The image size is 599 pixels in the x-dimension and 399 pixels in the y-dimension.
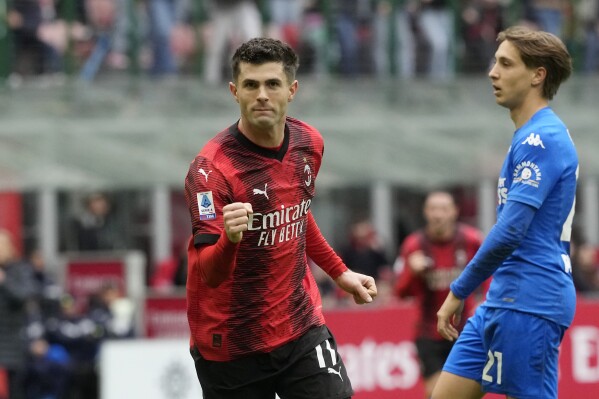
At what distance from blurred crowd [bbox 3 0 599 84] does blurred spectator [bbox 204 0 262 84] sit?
0.01 m

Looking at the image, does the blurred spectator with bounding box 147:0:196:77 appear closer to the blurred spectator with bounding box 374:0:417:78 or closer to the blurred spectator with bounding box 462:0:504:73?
the blurred spectator with bounding box 374:0:417:78

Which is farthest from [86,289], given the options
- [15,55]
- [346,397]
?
[346,397]

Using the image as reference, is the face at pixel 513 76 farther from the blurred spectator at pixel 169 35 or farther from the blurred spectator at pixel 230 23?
the blurred spectator at pixel 169 35

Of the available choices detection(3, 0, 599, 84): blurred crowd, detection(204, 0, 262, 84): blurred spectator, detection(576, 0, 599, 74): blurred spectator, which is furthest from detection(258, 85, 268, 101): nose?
detection(576, 0, 599, 74): blurred spectator

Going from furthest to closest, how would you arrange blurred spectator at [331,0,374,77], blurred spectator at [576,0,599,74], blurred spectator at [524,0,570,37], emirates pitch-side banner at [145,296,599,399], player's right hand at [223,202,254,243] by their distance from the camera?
blurred spectator at [576,0,599,74] → blurred spectator at [524,0,570,37] → blurred spectator at [331,0,374,77] → emirates pitch-side banner at [145,296,599,399] → player's right hand at [223,202,254,243]

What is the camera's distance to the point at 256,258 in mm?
6836

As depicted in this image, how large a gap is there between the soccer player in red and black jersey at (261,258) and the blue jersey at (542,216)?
2.30 feet

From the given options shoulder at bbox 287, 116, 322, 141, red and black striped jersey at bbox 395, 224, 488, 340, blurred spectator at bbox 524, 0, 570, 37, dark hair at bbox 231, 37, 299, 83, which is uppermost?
dark hair at bbox 231, 37, 299, 83

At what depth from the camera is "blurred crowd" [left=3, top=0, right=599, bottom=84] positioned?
1786cm

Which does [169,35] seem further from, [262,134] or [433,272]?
[262,134]

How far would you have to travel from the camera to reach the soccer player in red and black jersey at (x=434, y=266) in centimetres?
1152

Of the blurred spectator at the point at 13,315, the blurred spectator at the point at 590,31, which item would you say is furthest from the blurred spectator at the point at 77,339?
the blurred spectator at the point at 590,31

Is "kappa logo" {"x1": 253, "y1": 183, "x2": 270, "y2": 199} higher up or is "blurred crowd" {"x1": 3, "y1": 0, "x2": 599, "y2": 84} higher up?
"kappa logo" {"x1": 253, "y1": 183, "x2": 270, "y2": 199}

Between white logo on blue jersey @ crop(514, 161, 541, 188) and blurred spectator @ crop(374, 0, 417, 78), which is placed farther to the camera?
blurred spectator @ crop(374, 0, 417, 78)
